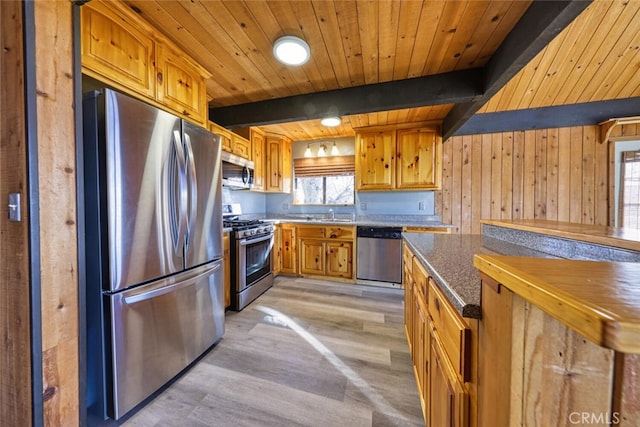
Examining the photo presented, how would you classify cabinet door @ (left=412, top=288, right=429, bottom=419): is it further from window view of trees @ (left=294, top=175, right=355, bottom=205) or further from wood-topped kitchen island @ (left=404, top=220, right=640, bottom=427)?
window view of trees @ (left=294, top=175, right=355, bottom=205)

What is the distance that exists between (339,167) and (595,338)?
12.6 ft

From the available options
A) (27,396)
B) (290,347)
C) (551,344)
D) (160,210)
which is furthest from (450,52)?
(27,396)

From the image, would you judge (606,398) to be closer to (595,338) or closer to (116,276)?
(595,338)

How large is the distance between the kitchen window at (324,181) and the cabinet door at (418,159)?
80 centimetres

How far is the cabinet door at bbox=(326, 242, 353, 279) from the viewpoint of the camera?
3.41 metres

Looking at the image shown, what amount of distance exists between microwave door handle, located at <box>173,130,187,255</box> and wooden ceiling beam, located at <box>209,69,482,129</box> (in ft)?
4.21

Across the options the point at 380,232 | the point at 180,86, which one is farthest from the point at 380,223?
the point at 180,86

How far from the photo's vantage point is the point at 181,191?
154cm

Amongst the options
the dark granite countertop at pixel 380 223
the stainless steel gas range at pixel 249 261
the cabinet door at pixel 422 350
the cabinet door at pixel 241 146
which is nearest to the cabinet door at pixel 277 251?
the dark granite countertop at pixel 380 223

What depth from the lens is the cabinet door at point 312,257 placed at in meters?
3.54

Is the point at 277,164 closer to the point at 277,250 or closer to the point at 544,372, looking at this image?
the point at 277,250

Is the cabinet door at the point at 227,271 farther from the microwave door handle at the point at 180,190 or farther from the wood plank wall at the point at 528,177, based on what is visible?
the wood plank wall at the point at 528,177

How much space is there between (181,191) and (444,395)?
1685mm

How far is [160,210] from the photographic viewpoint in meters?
1.41
